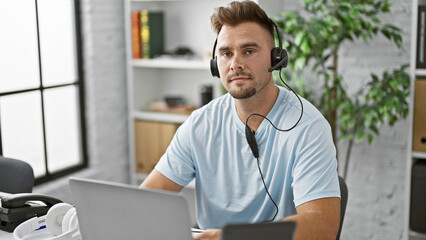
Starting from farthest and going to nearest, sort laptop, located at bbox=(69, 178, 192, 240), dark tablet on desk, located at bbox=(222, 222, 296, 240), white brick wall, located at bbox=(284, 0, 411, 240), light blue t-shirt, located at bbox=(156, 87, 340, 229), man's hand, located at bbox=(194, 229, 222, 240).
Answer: white brick wall, located at bbox=(284, 0, 411, 240) → light blue t-shirt, located at bbox=(156, 87, 340, 229) → man's hand, located at bbox=(194, 229, 222, 240) → laptop, located at bbox=(69, 178, 192, 240) → dark tablet on desk, located at bbox=(222, 222, 296, 240)

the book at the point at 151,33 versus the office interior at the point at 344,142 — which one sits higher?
the book at the point at 151,33

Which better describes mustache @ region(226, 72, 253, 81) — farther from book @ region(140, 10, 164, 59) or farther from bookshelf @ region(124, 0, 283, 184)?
book @ region(140, 10, 164, 59)

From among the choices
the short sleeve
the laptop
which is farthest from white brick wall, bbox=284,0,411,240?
the laptop

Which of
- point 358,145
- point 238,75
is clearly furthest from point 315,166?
point 358,145

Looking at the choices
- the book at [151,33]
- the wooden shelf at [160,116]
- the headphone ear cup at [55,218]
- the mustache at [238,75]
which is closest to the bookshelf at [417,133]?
the mustache at [238,75]

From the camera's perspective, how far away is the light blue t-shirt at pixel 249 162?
1565 millimetres

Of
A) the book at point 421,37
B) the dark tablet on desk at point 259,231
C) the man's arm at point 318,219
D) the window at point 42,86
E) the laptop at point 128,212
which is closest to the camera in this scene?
the dark tablet on desk at point 259,231

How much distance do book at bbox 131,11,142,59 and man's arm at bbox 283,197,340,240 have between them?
7.19 feet

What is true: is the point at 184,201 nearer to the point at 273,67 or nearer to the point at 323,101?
the point at 273,67

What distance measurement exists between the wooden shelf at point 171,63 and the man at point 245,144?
1.42 metres

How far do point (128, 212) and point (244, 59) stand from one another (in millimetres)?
713

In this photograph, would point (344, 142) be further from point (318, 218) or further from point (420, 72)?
point (318, 218)

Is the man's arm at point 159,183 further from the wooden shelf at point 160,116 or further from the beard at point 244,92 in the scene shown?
the wooden shelf at point 160,116

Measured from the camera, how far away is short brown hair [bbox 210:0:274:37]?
172cm
